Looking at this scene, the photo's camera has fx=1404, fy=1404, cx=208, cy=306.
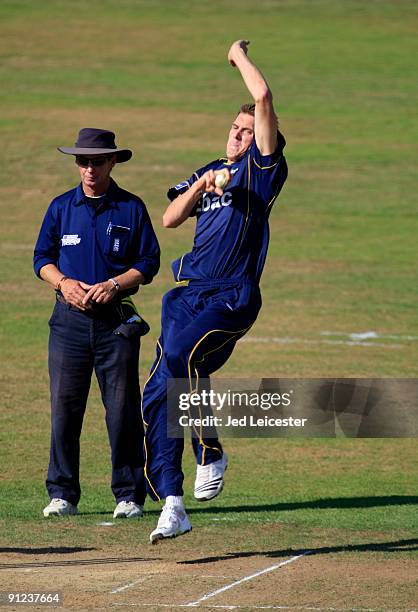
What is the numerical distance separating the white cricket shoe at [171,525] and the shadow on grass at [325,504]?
1.62m

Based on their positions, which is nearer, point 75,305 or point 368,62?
point 75,305

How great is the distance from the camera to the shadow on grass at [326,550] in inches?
316

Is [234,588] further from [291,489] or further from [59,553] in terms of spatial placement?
[291,489]

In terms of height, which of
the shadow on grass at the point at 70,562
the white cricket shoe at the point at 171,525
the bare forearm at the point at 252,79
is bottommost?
the shadow on grass at the point at 70,562

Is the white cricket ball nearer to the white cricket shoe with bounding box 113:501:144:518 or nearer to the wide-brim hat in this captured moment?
the wide-brim hat

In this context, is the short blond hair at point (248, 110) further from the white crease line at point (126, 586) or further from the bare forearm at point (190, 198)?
the white crease line at point (126, 586)

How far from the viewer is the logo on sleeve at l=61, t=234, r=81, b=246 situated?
9.34 meters

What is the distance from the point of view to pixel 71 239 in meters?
9.36

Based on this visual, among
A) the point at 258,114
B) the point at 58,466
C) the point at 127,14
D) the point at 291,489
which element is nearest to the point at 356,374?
the point at 291,489

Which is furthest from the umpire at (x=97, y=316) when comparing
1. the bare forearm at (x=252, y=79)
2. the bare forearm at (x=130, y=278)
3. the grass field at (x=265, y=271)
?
the bare forearm at (x=252, y=79)

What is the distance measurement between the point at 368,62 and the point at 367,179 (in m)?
10.1

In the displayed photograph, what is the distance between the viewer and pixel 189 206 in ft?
26.5

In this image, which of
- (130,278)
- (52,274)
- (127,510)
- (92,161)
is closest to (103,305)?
(130,278)

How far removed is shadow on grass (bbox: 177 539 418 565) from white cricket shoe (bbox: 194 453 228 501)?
38 centimetres
